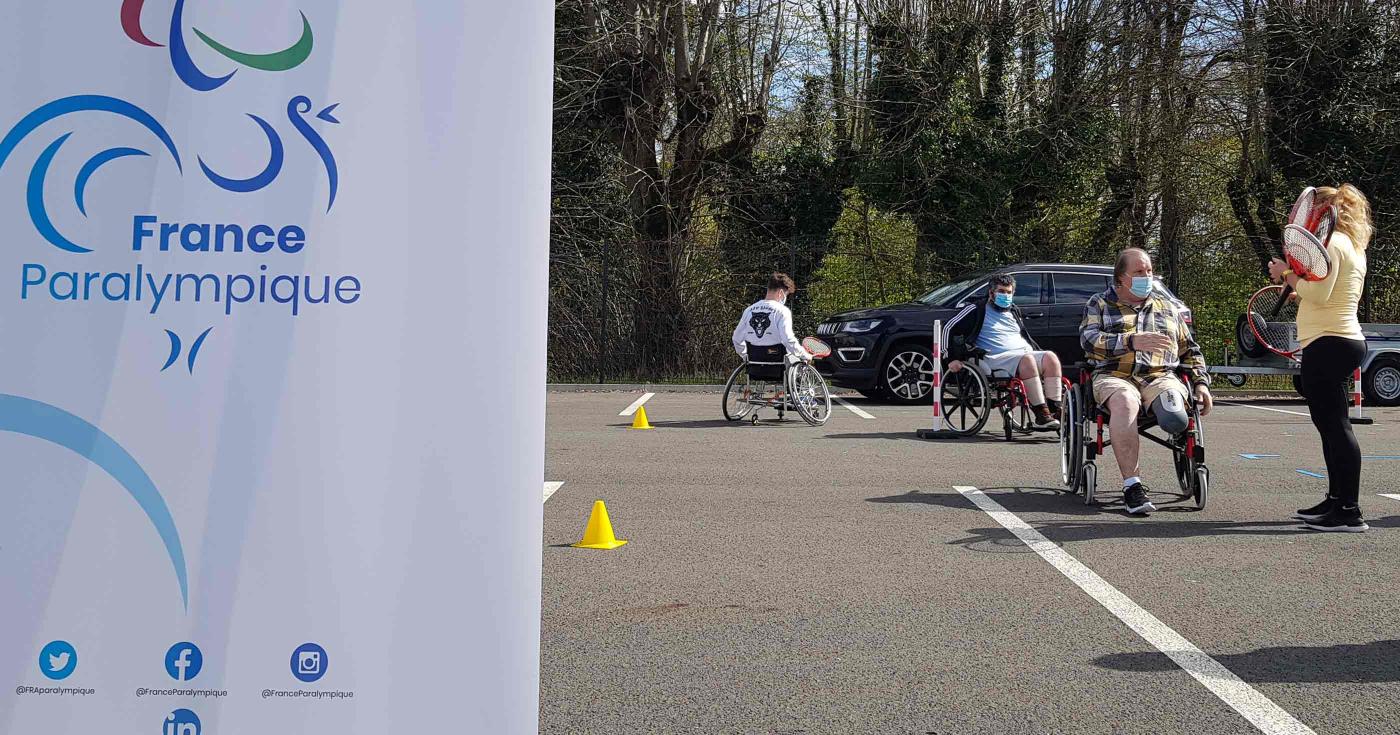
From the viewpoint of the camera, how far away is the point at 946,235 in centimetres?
2391

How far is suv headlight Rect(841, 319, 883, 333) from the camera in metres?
16.5

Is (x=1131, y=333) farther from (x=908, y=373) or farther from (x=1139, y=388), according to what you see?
(x=908, y=373)

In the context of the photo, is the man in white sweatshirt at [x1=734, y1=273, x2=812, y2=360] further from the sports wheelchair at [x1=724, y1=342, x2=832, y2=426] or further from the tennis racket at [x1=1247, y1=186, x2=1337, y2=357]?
the tennis racket at [x1=1247, y1=186, x2=1337, y2=357]

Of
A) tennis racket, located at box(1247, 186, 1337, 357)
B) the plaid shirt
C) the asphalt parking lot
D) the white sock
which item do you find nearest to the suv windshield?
the white sock

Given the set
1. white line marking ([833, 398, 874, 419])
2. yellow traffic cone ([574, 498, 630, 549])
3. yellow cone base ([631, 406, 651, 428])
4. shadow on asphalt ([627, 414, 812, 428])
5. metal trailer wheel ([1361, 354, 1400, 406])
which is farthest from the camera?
metal trailer wheel ([1361, 354, 1400, 406])

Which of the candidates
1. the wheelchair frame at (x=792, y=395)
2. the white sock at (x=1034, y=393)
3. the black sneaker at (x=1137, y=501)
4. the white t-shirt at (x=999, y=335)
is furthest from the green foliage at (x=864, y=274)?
the black sneaker at (x=1137, y=501)

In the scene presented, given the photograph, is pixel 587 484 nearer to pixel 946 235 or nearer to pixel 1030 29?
pixel 946 235

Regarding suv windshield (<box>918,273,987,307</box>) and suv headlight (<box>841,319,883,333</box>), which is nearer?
suv headlight (<box>841,319,883,333</box>)

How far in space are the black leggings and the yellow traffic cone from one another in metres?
3.59

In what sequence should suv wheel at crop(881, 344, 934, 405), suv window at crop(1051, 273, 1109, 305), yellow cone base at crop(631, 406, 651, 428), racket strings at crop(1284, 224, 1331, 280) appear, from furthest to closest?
suv window at crop(1051, 273, 1109, 305), suv wheel at crop(881, 344, 934, 405), yellow cone base at crop(631, 406, 651, 428), racket strings at crop(1284, 224, 1331, 280)

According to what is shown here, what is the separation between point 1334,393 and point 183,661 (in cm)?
628

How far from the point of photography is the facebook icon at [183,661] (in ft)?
7.29

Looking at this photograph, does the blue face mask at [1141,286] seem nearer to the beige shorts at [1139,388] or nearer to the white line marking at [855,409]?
the beige shorts at [1139,388]

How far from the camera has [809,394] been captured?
1359 centimetres
